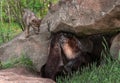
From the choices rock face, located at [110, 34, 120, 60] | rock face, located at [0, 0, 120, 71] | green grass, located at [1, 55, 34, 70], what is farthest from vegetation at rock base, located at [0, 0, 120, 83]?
rock face, located at [0, 0, 120, 71]

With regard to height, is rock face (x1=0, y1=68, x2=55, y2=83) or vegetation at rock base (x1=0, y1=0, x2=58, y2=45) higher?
vegetation at rock base (x1=0, y1=0, x2=58, y2=45)

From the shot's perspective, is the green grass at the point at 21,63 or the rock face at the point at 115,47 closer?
the rock face at the point at 115,47

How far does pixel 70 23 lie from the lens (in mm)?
6668

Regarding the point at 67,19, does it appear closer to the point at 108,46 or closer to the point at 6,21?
the point at 108,46

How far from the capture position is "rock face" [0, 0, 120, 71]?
6301 mm

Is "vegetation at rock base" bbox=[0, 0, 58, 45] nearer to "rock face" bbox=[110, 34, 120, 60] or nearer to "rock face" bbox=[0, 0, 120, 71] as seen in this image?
"rock face" bbox=[0, 0, 120, 71]

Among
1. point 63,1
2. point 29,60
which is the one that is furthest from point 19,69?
point 63,1

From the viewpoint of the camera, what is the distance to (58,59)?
7.01 metres

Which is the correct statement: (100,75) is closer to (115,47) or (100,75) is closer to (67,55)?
(115,47)

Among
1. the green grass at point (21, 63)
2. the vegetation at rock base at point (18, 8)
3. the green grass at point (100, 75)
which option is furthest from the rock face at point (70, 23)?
the vegetation at rock base at point (18, 8)

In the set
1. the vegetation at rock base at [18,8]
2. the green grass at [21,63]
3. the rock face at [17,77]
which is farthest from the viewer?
the vegetation at rock base at [18,8]

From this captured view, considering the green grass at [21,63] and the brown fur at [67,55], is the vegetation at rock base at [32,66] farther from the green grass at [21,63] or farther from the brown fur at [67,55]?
the brown fur at [67,55]

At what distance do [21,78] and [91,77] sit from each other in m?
1.08

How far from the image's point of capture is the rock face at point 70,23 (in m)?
6.30
